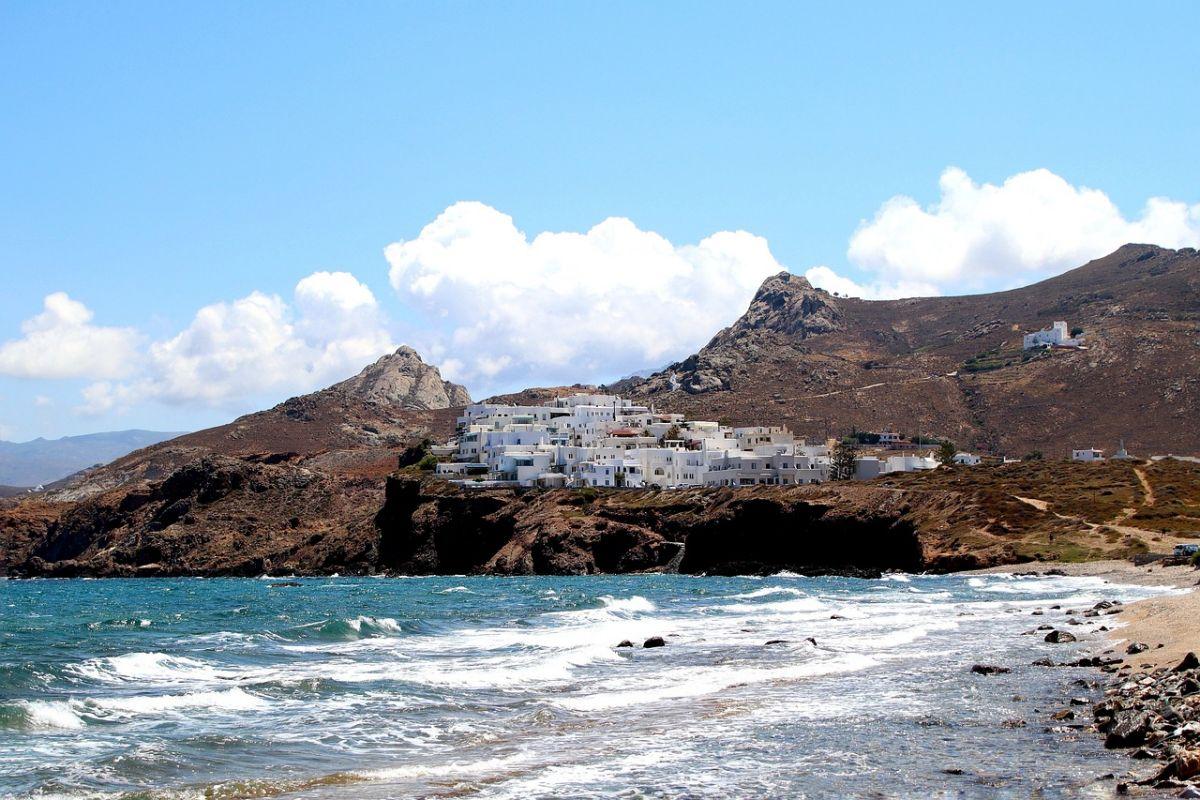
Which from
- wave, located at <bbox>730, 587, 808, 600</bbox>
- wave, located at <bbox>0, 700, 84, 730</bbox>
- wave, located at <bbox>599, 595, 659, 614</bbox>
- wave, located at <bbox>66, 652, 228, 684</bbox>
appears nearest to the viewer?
wave, located at <bbox>0, 700, 84, 730</bbox>

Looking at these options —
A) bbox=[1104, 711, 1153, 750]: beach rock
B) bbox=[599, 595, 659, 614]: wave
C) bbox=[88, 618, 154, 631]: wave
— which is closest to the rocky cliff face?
bbox=[599, 595, 659, 614]: wave

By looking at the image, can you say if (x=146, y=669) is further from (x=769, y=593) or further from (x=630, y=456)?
(x=630, y=456)

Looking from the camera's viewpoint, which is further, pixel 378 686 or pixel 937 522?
pixel 937 522

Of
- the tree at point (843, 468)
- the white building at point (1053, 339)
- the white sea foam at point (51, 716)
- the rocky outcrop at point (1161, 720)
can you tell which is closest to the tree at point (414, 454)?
the tree at point (843, 468)

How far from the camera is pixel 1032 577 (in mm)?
66562

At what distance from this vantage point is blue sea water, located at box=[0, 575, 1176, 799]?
19.1 m

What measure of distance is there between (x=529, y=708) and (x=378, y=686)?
507 cm

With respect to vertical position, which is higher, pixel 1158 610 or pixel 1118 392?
pixel 1118 392

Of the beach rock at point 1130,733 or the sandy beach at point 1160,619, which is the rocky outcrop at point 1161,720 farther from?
the sandy beach at point 1160,619

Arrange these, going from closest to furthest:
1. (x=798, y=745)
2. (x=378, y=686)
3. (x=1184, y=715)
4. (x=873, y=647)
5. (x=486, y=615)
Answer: (x=1184, y=715)
(x=798, y=745)
(x=378, y=686)
(x=873, y=647)
(x=486, y=615)

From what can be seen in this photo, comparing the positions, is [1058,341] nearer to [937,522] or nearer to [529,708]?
[937,522]

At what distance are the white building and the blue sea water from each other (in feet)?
440

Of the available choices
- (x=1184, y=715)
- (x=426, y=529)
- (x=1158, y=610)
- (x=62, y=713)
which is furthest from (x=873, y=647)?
(x=426, y=529)

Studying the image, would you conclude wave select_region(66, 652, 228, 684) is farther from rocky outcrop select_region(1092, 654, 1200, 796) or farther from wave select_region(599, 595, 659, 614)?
rocky outcrop select_region(1092, 654, 1200, 796)
